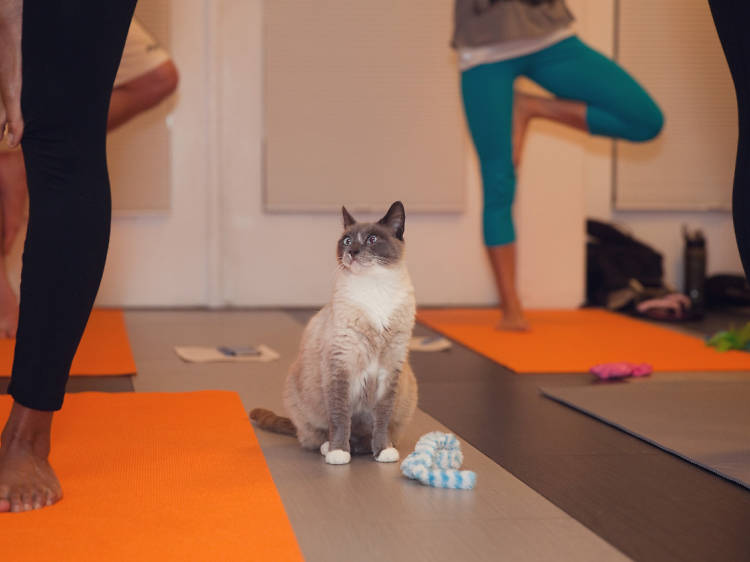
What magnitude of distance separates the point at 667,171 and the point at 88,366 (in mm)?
3267

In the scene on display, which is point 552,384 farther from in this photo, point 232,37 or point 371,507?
point 232,37

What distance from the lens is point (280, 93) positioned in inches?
179

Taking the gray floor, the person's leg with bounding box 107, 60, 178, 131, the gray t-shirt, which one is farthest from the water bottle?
the gray floor

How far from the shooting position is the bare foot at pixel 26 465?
152 centimetres

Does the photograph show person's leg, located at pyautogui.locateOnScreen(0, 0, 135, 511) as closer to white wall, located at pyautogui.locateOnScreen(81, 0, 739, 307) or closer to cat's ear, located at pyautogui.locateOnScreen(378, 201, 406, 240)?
cat's ear, located at pyautogui.locateOnScreen(378, 201, 406, 240)

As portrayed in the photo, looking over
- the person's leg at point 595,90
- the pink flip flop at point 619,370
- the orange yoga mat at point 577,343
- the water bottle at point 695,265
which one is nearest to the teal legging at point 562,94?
the person's leg at point 595,90

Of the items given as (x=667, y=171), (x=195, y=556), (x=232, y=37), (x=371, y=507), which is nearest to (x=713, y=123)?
(x=667, y=171)

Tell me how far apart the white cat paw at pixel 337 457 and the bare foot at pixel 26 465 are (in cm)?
51

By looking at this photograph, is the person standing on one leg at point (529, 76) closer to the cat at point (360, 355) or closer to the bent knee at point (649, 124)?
the bent knee at point (649, 124)

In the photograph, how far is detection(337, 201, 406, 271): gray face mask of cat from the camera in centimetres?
194

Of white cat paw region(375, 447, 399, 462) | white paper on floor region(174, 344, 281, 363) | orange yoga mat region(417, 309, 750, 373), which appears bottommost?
orange yoga mat region(417, 309, 750, 373)

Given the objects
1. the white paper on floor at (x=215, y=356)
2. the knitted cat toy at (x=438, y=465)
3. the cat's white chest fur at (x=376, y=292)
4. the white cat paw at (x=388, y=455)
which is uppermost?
the cat's white chest fur at (x=376, y=292)

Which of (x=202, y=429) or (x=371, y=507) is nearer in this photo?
(x=371, y=507)

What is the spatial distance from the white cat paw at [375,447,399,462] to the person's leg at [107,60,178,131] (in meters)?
2.17
